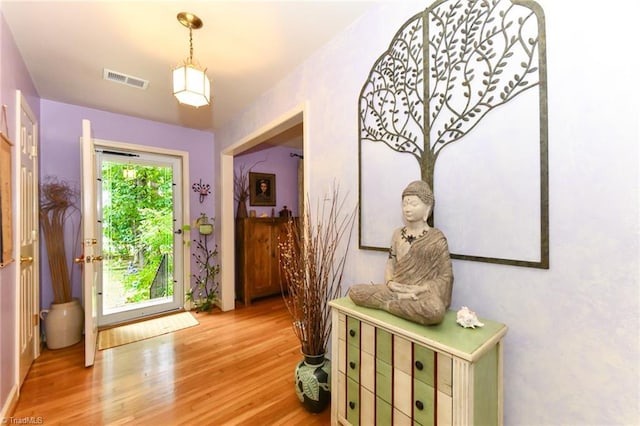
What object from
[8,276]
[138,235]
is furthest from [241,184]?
[8,276]

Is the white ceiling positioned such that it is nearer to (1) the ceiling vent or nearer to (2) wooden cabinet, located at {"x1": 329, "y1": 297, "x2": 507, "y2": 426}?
(1) the ceiling vent

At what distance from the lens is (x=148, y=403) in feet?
5.79

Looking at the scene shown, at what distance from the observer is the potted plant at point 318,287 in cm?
167

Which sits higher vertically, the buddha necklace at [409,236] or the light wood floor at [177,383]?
the buddha necklace at [409,236]

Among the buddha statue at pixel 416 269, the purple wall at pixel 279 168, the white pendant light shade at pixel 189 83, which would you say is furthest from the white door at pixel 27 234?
the buddha statue at pixel 416 269

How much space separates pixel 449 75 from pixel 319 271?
4.45 feet

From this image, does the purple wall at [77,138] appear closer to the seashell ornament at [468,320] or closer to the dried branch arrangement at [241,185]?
the dried branch arrangement at [241,185]

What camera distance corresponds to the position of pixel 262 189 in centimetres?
420

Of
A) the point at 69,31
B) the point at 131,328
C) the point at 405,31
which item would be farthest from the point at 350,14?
the point at 131,328

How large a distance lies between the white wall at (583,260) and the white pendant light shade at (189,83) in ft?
5.41

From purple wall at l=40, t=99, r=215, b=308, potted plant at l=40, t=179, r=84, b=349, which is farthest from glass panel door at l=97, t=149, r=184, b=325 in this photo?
potted plant at l=40, t=179, r=84, b=349

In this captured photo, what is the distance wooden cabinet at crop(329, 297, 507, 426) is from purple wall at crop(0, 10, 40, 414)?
1976 mm

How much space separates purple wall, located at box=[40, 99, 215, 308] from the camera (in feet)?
9.04

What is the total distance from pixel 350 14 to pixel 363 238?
1391 millimetres
